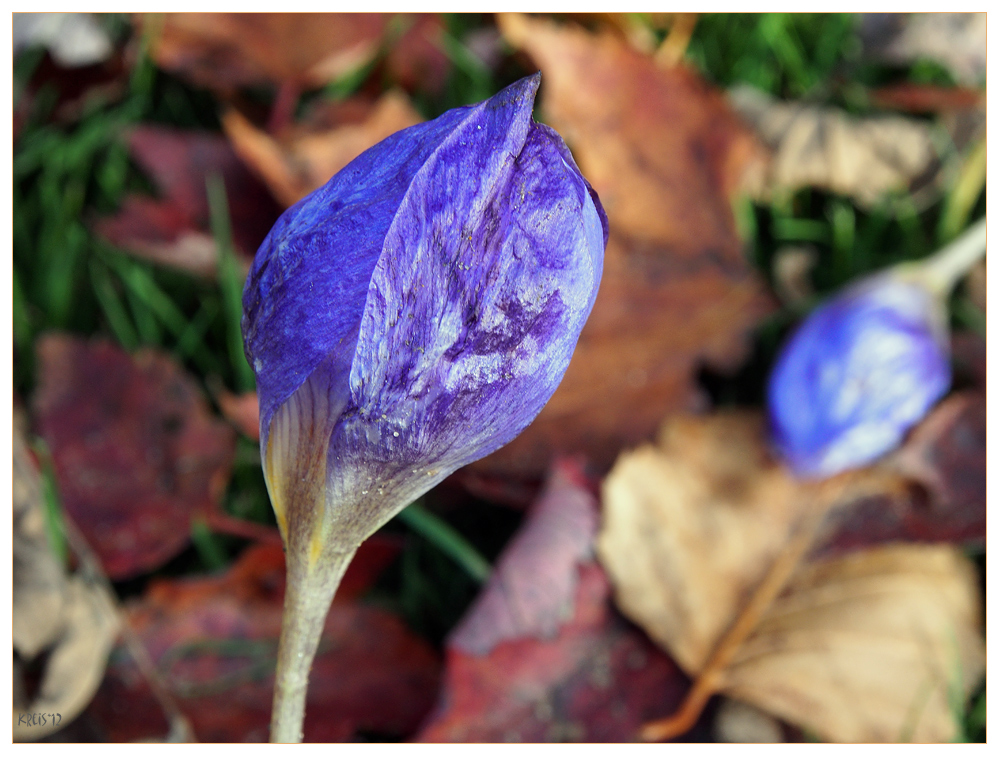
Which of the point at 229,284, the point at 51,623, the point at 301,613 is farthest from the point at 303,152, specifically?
the point at 301,613

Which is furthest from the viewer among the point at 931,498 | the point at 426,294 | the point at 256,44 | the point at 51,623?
the point at 256,44

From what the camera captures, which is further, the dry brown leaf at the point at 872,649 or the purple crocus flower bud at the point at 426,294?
the dry brown leaf at the point at 872,649

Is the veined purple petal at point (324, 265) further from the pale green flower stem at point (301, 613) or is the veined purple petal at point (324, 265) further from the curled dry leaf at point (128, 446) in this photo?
the curled dry leaf at point (128, 446)

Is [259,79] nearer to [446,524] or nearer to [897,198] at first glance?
[446,524]

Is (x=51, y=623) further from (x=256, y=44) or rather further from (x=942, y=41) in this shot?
(x=942, y=41)

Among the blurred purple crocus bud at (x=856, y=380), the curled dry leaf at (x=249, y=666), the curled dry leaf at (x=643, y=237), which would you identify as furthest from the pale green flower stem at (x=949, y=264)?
the curled dry leaf at (x=249, y=666)

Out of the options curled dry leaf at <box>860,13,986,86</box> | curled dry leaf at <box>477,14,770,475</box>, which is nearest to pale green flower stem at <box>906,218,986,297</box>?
curled dry leaf at <box>477,14,770,475</box>
